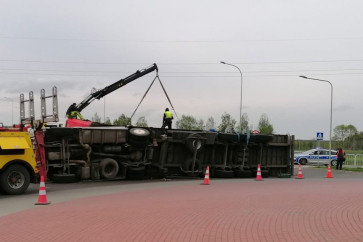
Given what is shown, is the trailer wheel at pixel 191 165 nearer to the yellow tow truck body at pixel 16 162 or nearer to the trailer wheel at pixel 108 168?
the trailer wheel at pixel 108 168

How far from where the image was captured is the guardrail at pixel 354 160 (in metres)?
33.8

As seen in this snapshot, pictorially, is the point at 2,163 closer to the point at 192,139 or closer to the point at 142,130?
the point at 142,130

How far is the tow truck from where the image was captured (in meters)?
12.7

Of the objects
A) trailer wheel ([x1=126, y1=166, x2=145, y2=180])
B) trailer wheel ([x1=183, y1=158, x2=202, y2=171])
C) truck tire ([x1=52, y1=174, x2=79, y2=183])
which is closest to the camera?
truck tire ([x1=52, y1=174, x2=79, y2=183])

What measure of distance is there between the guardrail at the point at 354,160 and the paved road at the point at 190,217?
22276mm

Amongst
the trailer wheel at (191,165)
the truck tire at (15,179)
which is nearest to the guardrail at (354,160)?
the trailer wheel at (191,165)

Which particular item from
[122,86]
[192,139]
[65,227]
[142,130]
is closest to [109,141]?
[142,130]

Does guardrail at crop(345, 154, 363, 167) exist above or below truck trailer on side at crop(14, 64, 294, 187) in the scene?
below

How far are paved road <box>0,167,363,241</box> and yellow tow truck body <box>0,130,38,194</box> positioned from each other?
492mm

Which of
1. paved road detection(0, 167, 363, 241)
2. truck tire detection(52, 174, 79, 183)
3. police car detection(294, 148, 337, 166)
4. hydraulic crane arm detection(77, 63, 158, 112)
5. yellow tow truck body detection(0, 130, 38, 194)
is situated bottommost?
police car detection(294, 148, 337, 166)

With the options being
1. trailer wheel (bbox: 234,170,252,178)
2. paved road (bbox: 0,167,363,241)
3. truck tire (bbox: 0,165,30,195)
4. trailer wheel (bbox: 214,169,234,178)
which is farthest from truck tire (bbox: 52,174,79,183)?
trailer wheel (bbox: 234,170,252,178)

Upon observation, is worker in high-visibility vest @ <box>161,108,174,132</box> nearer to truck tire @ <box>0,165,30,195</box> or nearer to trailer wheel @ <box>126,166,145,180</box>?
trailer wheel @ <box>126,166,145,180</box>

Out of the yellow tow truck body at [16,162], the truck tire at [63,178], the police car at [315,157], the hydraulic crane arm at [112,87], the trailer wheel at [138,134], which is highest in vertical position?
the hydraulic crane arm at [112,87]

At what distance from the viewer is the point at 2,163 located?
1266 cm
